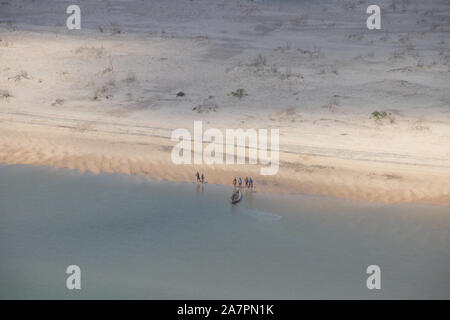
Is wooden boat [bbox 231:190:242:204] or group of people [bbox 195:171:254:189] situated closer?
wooden boat [bbox 231:190:242:204]

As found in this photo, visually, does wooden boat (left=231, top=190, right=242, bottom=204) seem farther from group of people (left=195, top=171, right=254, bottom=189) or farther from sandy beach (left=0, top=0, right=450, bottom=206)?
sandy beach (left=0, top=0, right=450, bottom=206)

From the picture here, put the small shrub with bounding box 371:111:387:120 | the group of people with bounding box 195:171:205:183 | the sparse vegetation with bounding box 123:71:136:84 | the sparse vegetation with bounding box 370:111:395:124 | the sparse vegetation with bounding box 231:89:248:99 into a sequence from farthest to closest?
1. the sparse vegetation with bounding box 123:71:136:84
2. the sparse vegetation with bounding box 231:89:248:99
3. the small shrub with bounding box 371:111:387:120
4. the sparse vegetation with bounding box 370:111:395:124
5. the group of people with bounding box 195:171:205:183

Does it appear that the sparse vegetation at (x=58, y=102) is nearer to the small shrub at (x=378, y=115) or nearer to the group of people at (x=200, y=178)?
the group of people at (x=200, y=178)

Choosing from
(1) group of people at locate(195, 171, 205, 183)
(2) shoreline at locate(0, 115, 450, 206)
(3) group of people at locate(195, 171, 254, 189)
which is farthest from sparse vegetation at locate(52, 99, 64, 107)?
(3) group of people at locate(195, 171, 254, 189)

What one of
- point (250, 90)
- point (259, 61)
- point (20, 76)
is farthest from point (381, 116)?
point (20, 76)

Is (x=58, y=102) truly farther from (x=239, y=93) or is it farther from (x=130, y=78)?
(x=239, y=93)
